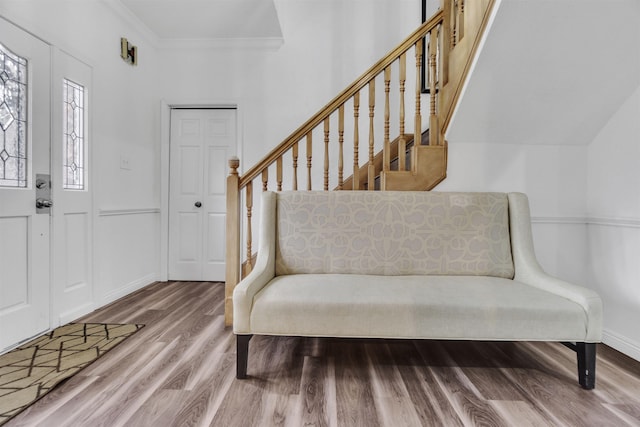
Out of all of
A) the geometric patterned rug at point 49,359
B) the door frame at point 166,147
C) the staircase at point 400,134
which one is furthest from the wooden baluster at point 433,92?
the geometric patterned rug at point 49,359

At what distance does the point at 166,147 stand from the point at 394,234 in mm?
2759

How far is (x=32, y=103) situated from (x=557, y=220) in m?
3.61

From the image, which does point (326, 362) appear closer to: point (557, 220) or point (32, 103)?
point (557, 220)

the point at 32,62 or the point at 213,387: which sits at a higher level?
the point at 32,62

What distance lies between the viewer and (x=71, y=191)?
8.21 feet

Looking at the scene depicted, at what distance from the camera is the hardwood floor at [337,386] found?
1.38m

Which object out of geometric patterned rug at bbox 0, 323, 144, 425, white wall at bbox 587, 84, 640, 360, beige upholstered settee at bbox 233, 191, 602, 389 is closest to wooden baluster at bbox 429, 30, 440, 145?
beige upholstered settee at bbox 233, 191, 602, 389

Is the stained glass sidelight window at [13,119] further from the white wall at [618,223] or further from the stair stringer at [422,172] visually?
the white wall at [618,223]

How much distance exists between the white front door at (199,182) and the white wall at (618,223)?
317 cm

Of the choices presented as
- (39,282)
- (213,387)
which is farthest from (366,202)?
(39,282)

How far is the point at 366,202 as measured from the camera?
2205 millimetres

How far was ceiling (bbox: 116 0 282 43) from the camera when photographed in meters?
3.05

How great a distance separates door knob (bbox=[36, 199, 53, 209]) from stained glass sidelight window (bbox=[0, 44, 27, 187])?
0.44ft

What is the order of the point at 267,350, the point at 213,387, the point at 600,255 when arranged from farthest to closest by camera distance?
the point at 600,255, the point at 267,350, the point at 213,387
